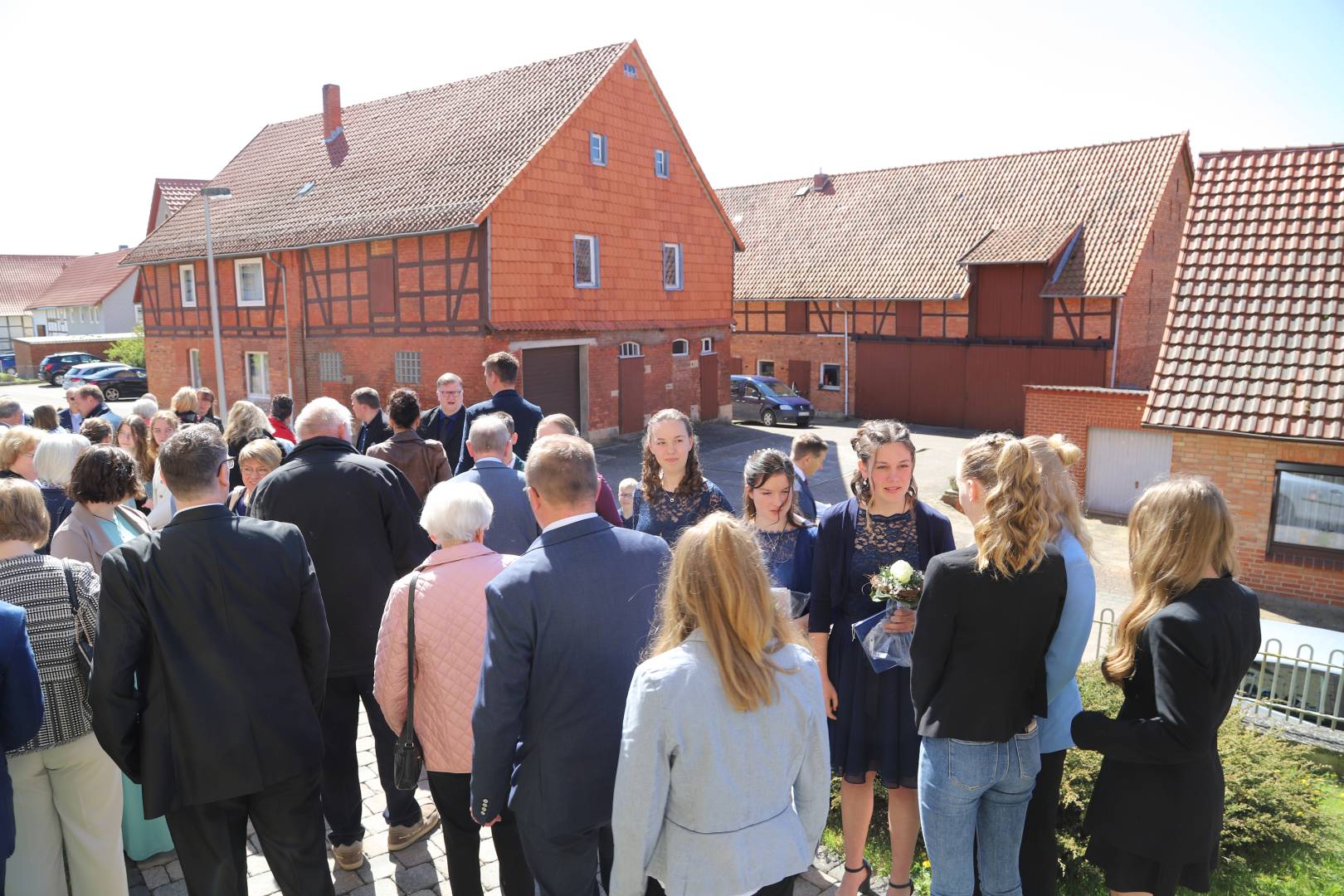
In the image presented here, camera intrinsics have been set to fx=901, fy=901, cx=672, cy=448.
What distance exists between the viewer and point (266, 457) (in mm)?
5387

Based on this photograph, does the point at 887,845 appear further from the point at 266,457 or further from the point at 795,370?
the point at 795,370

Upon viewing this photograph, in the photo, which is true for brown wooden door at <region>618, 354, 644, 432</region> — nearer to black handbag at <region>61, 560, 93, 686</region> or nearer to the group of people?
the group of people

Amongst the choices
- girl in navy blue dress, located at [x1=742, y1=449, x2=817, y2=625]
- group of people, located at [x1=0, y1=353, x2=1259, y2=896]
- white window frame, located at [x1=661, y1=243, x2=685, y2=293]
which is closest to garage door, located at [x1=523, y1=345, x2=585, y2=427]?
white window frame, located at [x1=661, y1=243, x2=685, y2=293]

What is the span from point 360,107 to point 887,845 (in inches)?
1051

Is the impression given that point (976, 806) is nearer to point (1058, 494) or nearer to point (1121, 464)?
point (1058, 494)

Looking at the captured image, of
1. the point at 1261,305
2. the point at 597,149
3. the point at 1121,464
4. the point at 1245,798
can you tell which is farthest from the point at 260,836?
the point at 597,149

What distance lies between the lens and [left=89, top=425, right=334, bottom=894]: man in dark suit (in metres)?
3.31

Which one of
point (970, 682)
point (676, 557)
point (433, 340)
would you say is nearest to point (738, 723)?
point (676, 557)

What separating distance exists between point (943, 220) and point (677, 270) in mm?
9879

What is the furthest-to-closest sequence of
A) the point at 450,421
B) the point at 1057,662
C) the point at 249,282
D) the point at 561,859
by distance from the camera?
the point at 249,282 < the point at 450,421 < the point at 1057,662 < the point at 561,859

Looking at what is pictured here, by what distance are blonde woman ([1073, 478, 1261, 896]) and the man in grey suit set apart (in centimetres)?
303

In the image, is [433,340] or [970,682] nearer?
[970,682]

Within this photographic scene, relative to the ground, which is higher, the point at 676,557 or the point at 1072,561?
the point at 676,557

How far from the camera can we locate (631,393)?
23266 millimetres
